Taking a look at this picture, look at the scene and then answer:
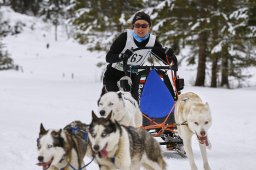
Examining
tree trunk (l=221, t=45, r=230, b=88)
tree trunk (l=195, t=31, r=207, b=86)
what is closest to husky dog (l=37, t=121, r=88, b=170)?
tree trunk (l=221, t=45, r=230, b=88)

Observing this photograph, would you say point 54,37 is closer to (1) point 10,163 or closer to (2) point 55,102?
(2) point 55,102

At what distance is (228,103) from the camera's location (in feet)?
40.3

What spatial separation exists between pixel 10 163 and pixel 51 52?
127 feet

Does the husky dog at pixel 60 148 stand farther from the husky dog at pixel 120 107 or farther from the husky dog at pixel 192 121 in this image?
the husky dog at pixel 192 121

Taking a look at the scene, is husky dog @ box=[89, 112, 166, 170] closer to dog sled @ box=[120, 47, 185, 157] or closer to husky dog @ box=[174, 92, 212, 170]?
husky dog @ box=[174, 92, 212, 170]

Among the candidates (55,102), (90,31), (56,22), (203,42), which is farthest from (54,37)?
(55,102)

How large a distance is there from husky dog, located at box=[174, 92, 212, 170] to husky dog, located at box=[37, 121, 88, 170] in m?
1.37

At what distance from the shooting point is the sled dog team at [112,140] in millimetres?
3705

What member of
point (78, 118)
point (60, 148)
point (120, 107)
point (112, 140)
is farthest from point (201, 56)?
point (60, 148)

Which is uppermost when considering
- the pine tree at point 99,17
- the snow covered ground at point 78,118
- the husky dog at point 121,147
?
the pine tree at point 99,17

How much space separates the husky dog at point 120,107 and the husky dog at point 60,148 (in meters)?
0.99

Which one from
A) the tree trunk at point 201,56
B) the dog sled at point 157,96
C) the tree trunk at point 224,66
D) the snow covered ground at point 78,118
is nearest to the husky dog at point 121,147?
the snow covered ground at point 78,118

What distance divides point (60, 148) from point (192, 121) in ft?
5.91

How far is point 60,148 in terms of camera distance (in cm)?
372
